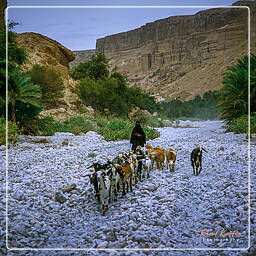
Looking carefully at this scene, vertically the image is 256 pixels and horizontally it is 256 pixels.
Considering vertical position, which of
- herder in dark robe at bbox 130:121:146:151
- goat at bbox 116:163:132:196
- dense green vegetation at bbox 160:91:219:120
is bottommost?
goat at bbox 116:163:132:196

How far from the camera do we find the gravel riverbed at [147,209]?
6.70 ft

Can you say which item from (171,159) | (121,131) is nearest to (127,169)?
(171,159)

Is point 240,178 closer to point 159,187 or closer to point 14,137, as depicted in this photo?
point 159,187

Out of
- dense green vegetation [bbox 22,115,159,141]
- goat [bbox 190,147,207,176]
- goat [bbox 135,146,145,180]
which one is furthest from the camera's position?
dense green vegetation [bbox 22,115,159,141]

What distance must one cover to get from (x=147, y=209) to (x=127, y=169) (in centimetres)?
80

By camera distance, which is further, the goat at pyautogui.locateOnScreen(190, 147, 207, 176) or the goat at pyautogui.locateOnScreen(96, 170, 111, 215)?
the goat at pyautogui.locateOnScreen(190, 147, 207, 176)

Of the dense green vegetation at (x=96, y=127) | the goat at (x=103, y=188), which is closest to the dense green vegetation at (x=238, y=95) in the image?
the dense green vegetation at (x=96, y=127)

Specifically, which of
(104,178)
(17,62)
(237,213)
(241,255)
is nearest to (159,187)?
(104,178)

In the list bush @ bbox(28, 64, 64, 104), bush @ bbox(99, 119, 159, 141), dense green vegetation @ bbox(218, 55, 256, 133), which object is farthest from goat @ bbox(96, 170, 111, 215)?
bush @ bbox(28, 64, 64, 104)

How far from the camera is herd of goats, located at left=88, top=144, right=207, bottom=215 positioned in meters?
2.86

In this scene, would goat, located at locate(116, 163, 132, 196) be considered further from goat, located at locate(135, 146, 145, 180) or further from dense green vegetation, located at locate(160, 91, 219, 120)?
dense green vegetation, located at locate(160, 91, 219, 120)

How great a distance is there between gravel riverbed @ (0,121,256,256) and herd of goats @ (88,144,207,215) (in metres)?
0.12

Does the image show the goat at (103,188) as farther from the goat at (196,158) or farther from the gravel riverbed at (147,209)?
the goat at (196,158)

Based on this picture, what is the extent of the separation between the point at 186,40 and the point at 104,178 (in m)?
67.3
